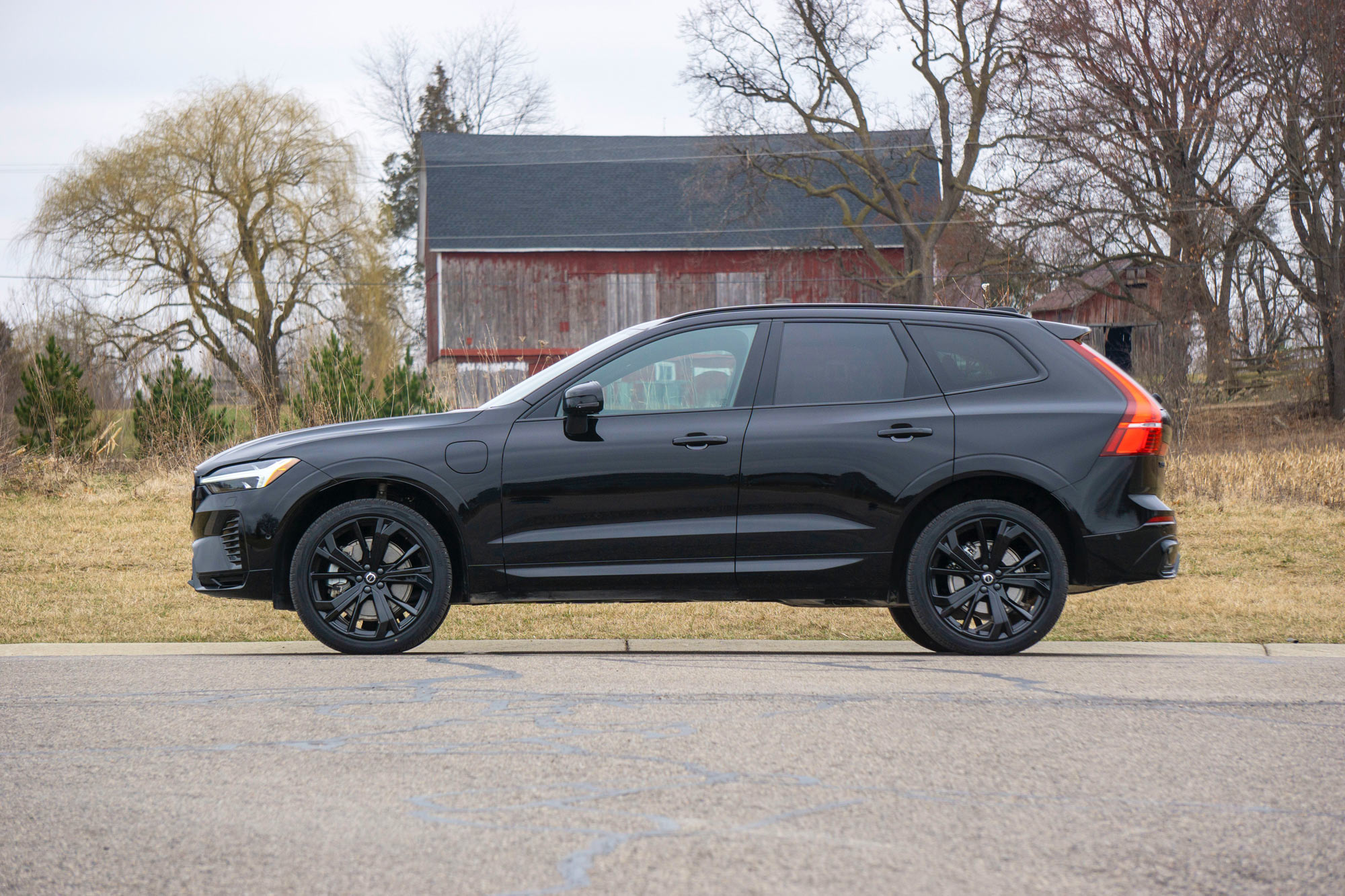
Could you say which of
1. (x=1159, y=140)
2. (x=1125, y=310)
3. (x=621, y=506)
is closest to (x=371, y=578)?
(x=621, y=506)

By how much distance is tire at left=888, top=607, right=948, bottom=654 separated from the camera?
738 cm

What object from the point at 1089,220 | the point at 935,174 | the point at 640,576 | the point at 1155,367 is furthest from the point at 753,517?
the point at 935,174

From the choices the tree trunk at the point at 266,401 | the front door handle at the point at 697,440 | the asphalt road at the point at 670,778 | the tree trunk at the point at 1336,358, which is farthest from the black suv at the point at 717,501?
the tree trunk at the point at 1336,358

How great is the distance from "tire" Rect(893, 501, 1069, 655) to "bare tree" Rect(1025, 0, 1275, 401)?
25.1 metres

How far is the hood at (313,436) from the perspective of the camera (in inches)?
268

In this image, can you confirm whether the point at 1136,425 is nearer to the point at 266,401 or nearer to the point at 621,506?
the point at 621,506

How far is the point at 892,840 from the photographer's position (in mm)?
3617

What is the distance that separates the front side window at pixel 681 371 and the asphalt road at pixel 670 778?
53.8 inches

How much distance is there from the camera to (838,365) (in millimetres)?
7004

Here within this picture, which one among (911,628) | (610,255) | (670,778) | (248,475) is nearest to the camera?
(670,778)

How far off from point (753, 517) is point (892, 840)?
319cm

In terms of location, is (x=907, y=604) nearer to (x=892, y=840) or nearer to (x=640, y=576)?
(x=640, y=576)

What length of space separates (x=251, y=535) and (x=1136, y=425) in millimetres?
4516

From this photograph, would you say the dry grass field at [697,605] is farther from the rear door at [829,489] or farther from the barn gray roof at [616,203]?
the barn gray roof at [616,203]
